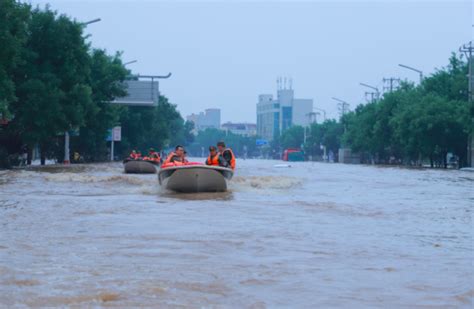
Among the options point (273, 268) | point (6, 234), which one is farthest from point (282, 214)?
point (273, 268)

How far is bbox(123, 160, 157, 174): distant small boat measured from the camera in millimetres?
38344

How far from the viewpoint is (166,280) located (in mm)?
8234

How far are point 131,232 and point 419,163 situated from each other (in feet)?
255

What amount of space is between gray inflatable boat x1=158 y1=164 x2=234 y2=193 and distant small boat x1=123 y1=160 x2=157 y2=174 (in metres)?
16.8

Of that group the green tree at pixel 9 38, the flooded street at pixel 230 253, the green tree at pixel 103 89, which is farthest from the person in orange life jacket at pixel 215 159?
the green tree at pixel 103 89

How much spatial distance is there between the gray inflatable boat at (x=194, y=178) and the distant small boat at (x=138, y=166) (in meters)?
16.8

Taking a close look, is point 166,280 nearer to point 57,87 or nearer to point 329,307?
point 329,307

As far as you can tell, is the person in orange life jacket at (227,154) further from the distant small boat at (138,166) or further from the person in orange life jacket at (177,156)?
the distant small boat at (138,166)

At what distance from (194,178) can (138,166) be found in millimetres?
17973

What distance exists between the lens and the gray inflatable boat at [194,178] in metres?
20.7

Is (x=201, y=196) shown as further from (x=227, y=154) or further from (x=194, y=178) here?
(x=227, y=154)

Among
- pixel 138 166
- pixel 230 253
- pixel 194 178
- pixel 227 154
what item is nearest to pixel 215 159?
pixel 227 154

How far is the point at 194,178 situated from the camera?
822 inches

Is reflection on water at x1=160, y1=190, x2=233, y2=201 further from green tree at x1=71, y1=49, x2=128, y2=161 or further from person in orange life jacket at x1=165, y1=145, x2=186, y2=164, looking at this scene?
green tree at x1=71, y1=49, x2=128, y2=161
